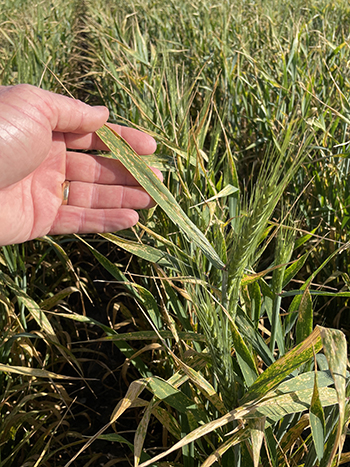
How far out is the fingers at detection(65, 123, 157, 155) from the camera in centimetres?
90

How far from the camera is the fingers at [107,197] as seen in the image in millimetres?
930

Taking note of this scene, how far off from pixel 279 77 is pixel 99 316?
3.46ft

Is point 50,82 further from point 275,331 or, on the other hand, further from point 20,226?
point 275,331

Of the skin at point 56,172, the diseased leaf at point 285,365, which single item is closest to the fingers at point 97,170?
the skin at point 56,172

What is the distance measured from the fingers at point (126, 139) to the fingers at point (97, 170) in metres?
0.03

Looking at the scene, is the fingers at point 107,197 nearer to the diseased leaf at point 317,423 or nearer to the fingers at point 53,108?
the fingers at point 53,108

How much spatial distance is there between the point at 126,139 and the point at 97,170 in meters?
0.12

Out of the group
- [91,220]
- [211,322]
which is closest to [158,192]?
[211,322]

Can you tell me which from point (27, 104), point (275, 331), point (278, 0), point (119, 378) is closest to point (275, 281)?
point (275, 331)

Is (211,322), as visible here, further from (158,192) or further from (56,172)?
(56,172)

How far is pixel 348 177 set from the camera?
4.33ft

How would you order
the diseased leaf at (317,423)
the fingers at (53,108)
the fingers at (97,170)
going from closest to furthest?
the diseased leaf at (317,423)
the fingers at (53,108)
the fingers at (97,170)

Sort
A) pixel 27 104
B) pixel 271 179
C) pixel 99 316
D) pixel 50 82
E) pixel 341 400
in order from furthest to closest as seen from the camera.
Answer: pixel 50 82
pixel 99 316
pixel 27 104
pixel 271 179
pixel 341 400

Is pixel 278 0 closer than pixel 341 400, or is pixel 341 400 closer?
pixel 341 400
